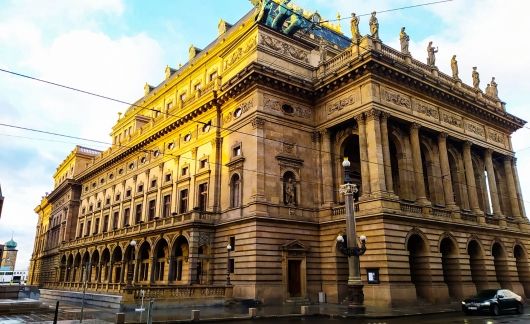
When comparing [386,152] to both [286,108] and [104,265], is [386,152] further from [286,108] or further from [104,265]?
[104,265]

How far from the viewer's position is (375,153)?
28.6 m

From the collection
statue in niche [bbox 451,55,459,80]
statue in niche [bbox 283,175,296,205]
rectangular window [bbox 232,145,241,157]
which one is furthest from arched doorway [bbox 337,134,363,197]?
statue in niche [bbox 451,55,459,80]

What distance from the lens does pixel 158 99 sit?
55.3 meters

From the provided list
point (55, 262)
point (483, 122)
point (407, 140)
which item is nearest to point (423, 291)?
point (407, 140)

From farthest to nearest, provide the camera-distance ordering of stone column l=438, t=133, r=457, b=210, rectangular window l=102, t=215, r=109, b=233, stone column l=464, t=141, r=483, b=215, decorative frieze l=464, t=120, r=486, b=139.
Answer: rectangular window l=102, t=215, r=109, b=233, decorative frieze l=464, t=120, r=486, b=139, stone column l=464, t=141, r=483, b=215, stone column l=438, t=133, r=457, b=210

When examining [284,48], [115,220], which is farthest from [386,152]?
[115,220]

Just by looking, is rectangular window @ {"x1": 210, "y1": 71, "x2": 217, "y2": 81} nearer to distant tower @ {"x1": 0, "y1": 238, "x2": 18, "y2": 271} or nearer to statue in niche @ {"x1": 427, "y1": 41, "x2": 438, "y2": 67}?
statue in niche @ {"x1": 427, "y1": 41, "x2": 438, "y2": 67}

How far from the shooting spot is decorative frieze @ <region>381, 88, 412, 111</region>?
3077 cm

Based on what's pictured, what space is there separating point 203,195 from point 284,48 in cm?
1419

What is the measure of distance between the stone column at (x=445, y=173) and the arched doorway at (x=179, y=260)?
21.2m

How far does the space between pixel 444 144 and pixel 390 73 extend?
27.4 feet

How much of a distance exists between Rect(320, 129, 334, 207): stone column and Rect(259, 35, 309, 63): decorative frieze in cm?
712

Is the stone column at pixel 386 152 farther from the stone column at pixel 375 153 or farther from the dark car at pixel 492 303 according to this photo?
the dark car at pixel 492 303

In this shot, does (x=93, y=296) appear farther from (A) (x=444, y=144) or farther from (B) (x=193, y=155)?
(A) (x=444, y=144)
